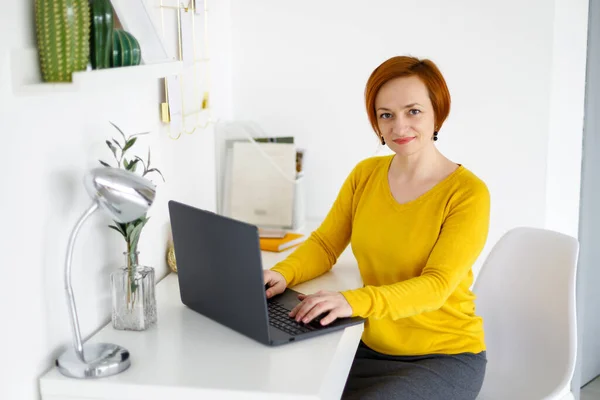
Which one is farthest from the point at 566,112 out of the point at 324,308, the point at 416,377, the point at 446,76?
the point at 324,308

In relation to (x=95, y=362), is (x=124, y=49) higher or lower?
higher

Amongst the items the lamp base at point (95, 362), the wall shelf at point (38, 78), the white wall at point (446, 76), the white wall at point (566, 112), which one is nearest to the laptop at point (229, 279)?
the lamp base at point (95, 362)

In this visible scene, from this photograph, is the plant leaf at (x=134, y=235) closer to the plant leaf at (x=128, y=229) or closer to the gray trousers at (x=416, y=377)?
the plant leaf at (x=128, y=229)

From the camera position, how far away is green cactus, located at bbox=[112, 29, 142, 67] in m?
1.41

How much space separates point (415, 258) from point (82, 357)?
759 mm

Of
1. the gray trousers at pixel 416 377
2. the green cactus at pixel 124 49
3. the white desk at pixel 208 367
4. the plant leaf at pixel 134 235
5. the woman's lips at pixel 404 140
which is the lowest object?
the gray trousers at pixel 416 377

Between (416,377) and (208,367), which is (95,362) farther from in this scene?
(416,377)

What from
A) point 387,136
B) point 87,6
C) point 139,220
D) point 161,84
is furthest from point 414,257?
point 87,6

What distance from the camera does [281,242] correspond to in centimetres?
229

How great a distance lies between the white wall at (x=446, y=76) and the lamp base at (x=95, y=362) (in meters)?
1.37

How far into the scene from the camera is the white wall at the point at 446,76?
249 cm

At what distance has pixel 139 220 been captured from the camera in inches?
63.1

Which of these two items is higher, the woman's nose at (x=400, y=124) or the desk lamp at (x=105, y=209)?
the woman's nose at (x=400, y=124)

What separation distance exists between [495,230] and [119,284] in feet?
4.72
